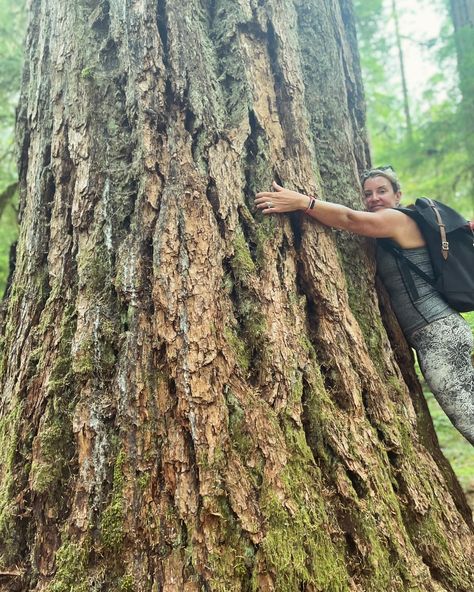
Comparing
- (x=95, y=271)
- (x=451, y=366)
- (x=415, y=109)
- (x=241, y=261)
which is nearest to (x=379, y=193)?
(x=451, y=366)

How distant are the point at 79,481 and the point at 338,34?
161 inches

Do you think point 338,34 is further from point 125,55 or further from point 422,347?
point 422,347

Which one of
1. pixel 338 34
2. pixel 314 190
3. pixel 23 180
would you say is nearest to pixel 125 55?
pixel 23 180

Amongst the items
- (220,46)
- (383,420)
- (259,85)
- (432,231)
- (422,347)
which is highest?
(220,46)

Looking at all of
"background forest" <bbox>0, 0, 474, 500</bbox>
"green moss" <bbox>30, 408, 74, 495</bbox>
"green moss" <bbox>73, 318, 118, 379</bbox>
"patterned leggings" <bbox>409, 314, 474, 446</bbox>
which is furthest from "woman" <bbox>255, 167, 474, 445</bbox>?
"background forest" <bbox>0, 0, 474, 500</bbox>

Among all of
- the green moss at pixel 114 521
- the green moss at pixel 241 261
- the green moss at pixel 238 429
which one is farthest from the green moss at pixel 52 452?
the green moss at pixel 241 261

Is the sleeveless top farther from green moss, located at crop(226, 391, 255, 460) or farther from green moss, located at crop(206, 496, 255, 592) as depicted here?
green moss, located at crop(206, 496, 255, 592)

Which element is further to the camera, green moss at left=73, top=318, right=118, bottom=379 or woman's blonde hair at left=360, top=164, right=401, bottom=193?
woman's blonde hair at left=360, top=164, right=401, bottom=193

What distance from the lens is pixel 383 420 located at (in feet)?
7.93

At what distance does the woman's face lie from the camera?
3457 millimetres

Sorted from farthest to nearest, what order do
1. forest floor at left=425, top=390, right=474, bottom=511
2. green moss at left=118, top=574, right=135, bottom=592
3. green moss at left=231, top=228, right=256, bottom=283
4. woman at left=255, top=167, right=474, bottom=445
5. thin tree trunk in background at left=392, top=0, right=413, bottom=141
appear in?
thin tree trunk in background at left=392, top=0, right=413, bottom=141
forest floor at left=425, top=390, right=474, bottom=511
woman at left=255, top=167, right=474, bottom=445
green moss at left=231, top=228, right=256, bottom=283
green moss at left=118, top=574, right=135, bottom=592

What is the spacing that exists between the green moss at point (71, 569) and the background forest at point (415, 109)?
17.9 ft

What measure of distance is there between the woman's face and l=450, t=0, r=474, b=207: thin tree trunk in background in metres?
4.54

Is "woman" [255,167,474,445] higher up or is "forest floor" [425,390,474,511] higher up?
"woman" [255,167,474,445]
